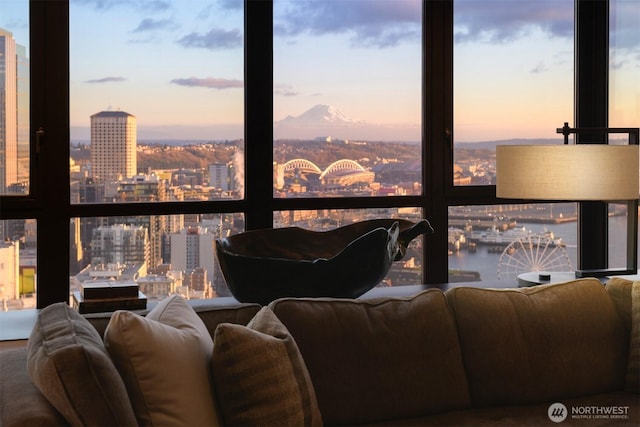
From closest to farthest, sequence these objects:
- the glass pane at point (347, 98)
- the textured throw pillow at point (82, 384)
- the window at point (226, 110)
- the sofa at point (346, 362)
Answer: the textured throw pillow at point (82, 384), the sofa at point (346, 362), the window at point (226, 110), the glass pane at point (347, 98)

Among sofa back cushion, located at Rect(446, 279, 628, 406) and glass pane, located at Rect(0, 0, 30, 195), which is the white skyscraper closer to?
glass pane, located at Rect(0, 0, 30, 195)

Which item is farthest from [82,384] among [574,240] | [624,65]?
[624,65]

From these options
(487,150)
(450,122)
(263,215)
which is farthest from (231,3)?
(487,150)

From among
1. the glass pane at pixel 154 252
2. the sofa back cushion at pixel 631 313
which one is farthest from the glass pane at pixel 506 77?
the sofa back cushion at pixel 631 313

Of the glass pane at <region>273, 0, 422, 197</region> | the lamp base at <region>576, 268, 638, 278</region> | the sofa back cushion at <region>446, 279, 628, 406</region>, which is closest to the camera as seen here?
the sofa back cushion at <region>446, 279, 628, 406</region>

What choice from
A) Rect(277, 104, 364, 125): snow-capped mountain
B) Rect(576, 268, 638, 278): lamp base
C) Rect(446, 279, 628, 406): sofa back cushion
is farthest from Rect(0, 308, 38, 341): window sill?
Rect(576, 268, 638, 278): lamp base

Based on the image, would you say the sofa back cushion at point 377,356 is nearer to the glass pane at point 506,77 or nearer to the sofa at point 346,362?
the sofa at point 346,362

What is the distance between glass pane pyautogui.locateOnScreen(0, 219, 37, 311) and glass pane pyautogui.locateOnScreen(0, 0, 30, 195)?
0.49 ft

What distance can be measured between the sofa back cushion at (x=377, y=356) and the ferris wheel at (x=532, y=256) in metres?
1.81

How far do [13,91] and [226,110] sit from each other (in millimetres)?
933

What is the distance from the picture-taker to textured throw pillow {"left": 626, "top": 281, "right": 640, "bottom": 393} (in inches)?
105

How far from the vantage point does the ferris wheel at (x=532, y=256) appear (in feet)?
14.1

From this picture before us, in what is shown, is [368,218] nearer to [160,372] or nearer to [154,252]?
[154,252]

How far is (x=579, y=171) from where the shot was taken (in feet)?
10.0
